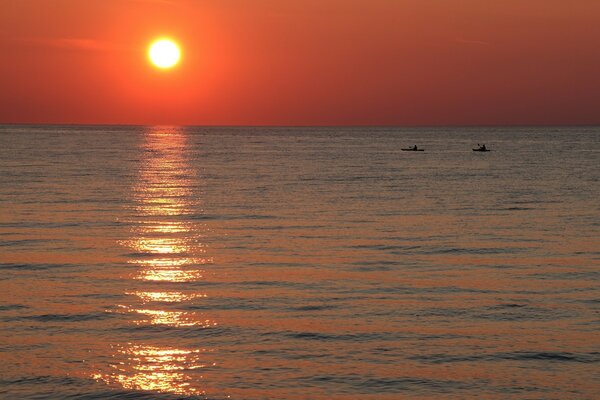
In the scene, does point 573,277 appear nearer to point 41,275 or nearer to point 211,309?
point 211,309

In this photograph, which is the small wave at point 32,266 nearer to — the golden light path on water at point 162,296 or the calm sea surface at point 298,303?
the calm sea surface at point 298,303

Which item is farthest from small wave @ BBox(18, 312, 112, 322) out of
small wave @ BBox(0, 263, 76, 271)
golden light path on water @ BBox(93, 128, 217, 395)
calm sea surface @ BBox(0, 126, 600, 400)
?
small wave @ BBox(0, 263, 76, 271)

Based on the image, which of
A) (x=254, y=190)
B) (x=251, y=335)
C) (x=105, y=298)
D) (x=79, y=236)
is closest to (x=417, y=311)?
(x=251, y=335)

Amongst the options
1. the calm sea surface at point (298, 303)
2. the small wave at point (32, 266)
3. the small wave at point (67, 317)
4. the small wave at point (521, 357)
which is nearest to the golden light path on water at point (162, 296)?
the calm sea surface at point (298, 303)

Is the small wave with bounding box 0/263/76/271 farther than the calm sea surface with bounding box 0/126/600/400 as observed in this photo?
Yes

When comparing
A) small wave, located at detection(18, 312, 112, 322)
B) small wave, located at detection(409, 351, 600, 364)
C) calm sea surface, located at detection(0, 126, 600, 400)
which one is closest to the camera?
calm sea surface, located at detection(0, 126, 600, 400)

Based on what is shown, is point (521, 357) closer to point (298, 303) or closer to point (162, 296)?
point (298, 303)

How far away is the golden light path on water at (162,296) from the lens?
54.7 ft

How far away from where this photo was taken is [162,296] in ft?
77.2

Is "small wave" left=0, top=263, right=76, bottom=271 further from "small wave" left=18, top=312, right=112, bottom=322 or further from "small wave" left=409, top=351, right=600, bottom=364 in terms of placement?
"small wave" left=409, top=351, right=600, bottom=364

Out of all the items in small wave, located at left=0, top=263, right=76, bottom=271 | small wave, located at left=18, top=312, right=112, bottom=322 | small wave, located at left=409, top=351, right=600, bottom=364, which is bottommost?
small wave, located at left=409, top=351, right=600, bottom=364

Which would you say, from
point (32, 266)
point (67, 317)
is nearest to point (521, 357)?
point (67, 317)

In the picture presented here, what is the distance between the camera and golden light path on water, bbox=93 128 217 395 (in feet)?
54.7

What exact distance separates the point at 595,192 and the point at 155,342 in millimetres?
46430
